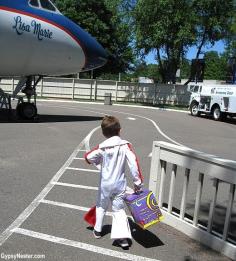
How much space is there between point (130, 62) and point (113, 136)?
47118 millimetres

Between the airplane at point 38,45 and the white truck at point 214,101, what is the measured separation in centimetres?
913

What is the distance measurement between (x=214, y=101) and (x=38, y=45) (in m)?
12.8

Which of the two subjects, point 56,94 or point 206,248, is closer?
point 206,248

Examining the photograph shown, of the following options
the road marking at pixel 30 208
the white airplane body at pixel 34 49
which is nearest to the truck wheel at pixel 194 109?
the white airplane body at pixel 34 49

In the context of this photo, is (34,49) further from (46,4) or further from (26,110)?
(26,110)

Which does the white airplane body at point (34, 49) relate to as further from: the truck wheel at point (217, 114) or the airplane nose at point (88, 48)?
the truck wheel at point (217, 114)

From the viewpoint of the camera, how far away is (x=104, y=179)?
4.80m

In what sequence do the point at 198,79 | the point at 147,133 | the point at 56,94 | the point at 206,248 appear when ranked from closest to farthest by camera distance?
1. the point at 206,248
2. the point at 147,133
3. the point at 198,79
4. the point at 56,94

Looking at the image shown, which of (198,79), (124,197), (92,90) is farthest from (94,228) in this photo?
(92,90)

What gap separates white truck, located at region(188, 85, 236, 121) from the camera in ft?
77.9

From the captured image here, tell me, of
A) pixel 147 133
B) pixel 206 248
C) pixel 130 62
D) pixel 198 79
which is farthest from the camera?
pixel 130 62

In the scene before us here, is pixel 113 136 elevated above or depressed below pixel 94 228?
above

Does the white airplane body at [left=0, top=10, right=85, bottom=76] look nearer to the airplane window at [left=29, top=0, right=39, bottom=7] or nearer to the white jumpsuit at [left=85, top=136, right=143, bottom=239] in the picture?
the airplane window at [left=29, top=0, right=39, bottom=7]

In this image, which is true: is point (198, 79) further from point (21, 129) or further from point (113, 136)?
point (113, 136)
